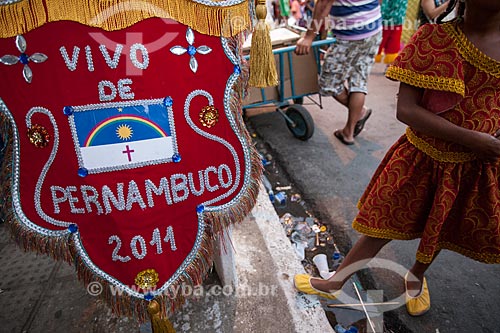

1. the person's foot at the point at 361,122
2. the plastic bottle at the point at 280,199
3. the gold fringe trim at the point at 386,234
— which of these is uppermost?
the gold fringe trim at the point at 386,234

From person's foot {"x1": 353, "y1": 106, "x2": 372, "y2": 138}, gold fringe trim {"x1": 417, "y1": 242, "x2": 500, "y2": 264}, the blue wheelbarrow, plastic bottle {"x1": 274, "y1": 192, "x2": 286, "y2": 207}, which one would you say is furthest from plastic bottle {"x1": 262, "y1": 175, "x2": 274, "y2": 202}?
gold fringe trim {"x1": 417, "y1": 242, "x2": 500, "y2": 264}

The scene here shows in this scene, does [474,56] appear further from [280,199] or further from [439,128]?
[280,199]

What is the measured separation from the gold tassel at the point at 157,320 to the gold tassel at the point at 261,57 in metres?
0.89

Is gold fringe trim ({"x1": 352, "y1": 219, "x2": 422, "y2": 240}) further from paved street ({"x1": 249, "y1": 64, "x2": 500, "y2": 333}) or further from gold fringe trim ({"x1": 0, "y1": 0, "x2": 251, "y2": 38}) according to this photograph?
gold fringe trim ({"x1": 0, "y1": 0, "x2": 251, "y2": 38})

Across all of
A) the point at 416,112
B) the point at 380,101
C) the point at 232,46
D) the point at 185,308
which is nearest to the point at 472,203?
the point at 416,112

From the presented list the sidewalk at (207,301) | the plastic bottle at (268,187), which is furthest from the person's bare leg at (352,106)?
the sidewalk at (207,301)

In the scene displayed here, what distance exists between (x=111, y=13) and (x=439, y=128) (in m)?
1.17

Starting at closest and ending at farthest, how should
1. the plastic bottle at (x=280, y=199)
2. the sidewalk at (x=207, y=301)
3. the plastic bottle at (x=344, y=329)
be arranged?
the sidewalk at (x=207, y=301) < the plastic bottle at (x=344, y=329) < the plastic bottle at (x=280, y=199)

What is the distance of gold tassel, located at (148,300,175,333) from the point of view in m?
1.33

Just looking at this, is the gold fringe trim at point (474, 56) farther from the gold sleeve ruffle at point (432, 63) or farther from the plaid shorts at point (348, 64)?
the plaid shorts at point (348, 64)

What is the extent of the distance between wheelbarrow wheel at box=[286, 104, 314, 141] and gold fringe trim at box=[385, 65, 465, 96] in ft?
6.75

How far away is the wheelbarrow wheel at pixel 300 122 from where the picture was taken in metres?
3.46

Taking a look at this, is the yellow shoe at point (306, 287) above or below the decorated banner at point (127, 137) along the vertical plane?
below

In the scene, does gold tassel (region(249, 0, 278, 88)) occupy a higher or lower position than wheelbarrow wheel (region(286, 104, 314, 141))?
higher
